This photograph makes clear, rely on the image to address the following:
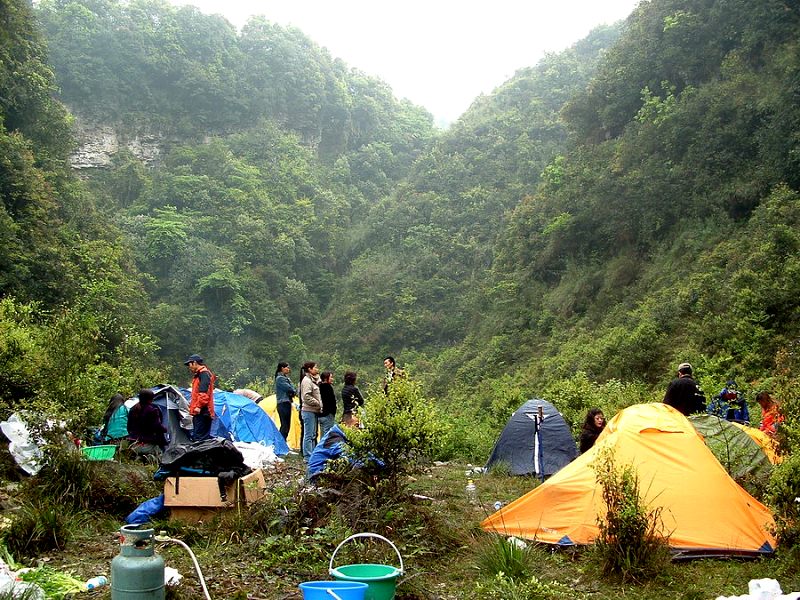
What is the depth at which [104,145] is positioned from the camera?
37906 mm

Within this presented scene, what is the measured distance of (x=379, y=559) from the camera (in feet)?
16.1

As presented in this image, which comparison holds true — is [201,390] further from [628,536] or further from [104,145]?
[104,145]

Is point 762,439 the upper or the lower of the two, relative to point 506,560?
upper

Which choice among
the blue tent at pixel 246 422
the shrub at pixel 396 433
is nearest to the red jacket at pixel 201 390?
the shrub at pixel 396 433

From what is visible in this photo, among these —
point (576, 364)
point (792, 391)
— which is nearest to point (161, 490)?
point (792, 391)

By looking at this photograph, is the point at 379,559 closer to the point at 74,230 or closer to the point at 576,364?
the point at 576,364

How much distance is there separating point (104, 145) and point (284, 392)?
31781mm

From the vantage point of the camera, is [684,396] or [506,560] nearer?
[506,560]

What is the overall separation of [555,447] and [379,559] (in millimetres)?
4863

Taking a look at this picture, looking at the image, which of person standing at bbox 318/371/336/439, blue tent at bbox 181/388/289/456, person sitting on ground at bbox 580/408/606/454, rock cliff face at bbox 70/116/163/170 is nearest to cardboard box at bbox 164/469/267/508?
person standing at bbox 318/371/336/439

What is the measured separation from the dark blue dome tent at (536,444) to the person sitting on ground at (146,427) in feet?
14.4

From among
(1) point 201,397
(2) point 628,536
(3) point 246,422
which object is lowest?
(3) point 246,422

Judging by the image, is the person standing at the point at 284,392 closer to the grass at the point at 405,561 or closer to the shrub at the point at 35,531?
the grass at the point at 405,561

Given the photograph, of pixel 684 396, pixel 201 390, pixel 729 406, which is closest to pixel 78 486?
pixel 201 390
